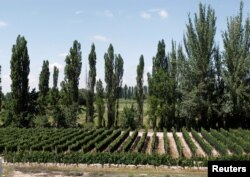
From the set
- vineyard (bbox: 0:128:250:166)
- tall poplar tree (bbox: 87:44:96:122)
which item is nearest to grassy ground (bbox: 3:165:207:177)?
vineyard (bbox: 0:128:250:166)

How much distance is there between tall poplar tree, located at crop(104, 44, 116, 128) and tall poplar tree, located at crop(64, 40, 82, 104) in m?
4.62

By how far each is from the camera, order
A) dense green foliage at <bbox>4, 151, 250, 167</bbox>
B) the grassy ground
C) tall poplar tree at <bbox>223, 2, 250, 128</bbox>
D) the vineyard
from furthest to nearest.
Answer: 1. tall poplar tree at <bbox>223, 2, 250, 128</bbox>
2. the vineyard
3. dense green foliage at <bbox>4, 151, 250, 167</bbox>
4. the grassy ground

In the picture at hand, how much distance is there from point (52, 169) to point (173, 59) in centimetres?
3528

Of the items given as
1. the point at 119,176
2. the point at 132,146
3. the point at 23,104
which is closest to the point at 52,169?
the point at 119,176

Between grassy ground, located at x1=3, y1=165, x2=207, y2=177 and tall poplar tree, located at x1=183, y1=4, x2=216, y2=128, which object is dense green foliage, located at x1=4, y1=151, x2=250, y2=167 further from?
tall poplar tree, located at x1=183, y1=4, x2=216, y2=128

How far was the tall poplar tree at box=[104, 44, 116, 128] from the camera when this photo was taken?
205 ft

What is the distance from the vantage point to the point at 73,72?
6128cm

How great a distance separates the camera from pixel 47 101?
65.0m

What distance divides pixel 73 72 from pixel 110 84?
6.37 meters

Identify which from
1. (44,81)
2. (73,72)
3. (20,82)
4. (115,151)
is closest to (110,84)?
(73,72)

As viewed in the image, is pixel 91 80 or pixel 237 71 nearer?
pixel 237 71

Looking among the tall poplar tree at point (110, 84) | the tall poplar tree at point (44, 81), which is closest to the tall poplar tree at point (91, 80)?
the tall poplar tree at point (110, 84)

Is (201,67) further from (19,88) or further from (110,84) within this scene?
(19,88)

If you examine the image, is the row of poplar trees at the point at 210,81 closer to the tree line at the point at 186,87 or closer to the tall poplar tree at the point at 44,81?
the tree line at the point at 186,87
